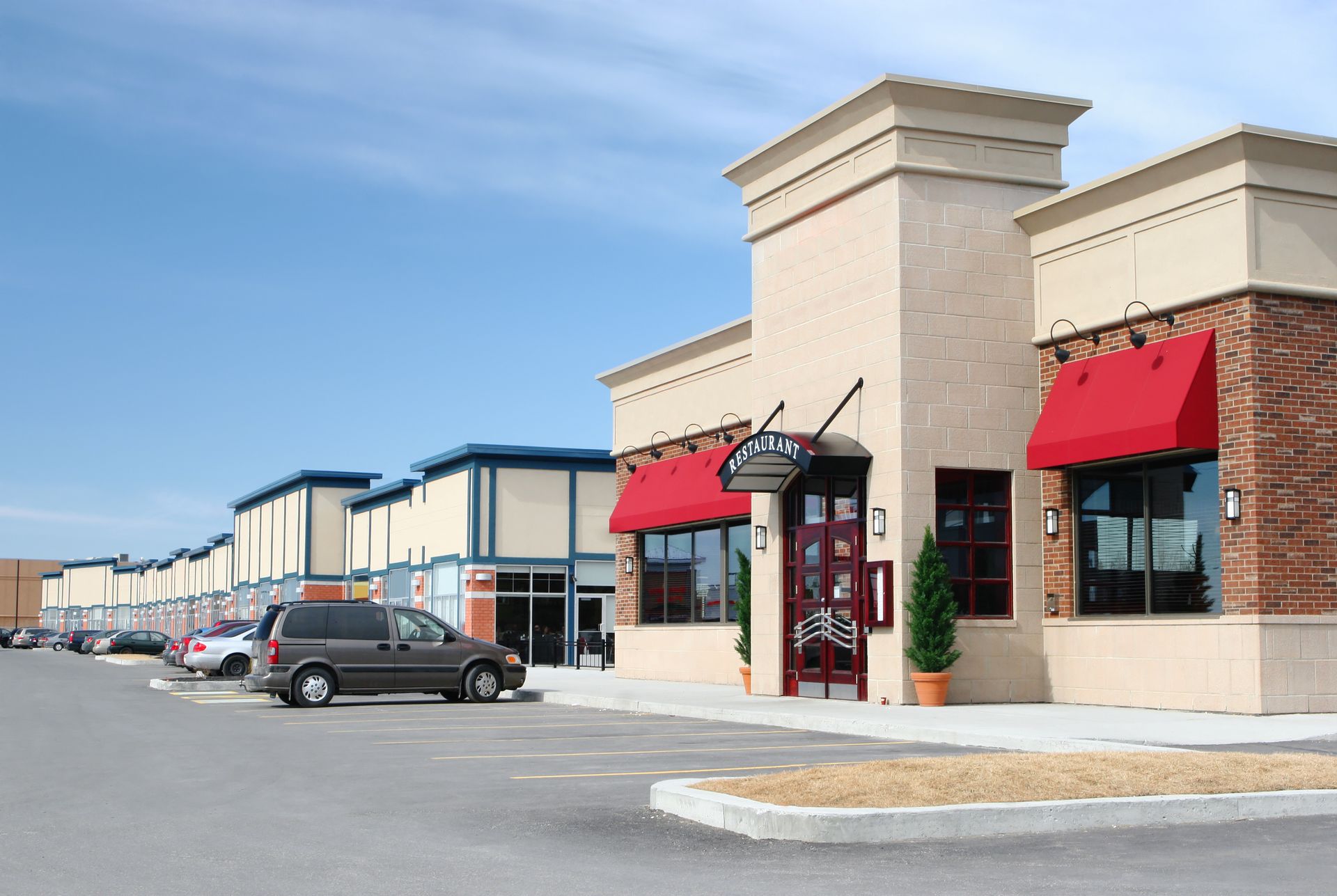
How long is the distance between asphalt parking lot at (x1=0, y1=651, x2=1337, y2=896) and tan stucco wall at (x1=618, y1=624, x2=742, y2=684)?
1048 cm

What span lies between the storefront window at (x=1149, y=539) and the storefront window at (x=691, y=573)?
8.28 meters

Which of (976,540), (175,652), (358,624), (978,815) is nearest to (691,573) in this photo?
(358,624)

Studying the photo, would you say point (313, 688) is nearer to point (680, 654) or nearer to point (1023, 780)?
point (680, 654)

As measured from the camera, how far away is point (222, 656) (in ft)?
119

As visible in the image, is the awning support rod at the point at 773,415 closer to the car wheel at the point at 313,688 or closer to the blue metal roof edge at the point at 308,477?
the car wheel at the point at 313,688

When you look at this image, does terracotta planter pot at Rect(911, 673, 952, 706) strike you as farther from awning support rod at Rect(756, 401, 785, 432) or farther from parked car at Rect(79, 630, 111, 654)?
parked car at Rect(79, 630, 111, 654)

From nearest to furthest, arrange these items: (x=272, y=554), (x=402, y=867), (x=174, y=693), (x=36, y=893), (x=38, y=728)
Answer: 1. (x=36, y=893)
2. (x=402, y=867)
3. (x=38, y=728)
4. (x=174, y=693)
5. (x=272, y=554)

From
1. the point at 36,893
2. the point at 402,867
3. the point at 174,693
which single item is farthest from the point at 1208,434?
the point at 174,693

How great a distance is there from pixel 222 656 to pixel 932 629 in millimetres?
21079

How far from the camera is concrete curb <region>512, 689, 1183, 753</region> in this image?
1455cm

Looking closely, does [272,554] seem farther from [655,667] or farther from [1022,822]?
[1022,822]

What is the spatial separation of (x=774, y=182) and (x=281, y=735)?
12273 millimetres

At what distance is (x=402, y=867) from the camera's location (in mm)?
8664

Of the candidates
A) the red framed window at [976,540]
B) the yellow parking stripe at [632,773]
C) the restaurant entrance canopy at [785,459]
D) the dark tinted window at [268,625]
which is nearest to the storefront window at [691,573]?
the restaurant entrance canopy at [785,459]
